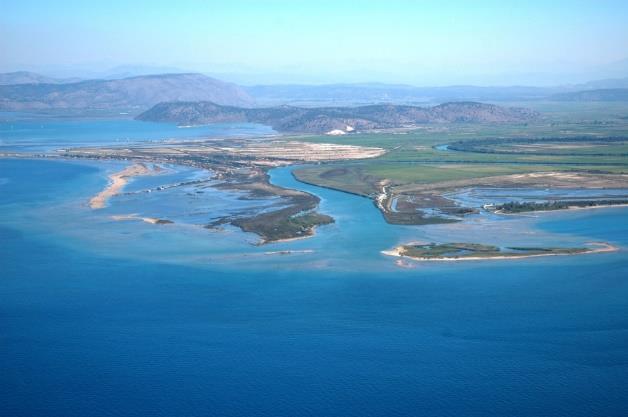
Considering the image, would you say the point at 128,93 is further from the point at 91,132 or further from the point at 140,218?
the point at 140,218

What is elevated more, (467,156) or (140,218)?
(467,156)

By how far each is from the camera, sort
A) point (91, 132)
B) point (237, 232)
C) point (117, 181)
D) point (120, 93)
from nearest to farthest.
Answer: point (237, 232)
point (117, 181)
point (91, 132)
point (120, 93)

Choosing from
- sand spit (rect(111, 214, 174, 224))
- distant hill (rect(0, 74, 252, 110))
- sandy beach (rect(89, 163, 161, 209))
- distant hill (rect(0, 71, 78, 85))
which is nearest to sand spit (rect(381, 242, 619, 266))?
sand spit (rect(111, 214, 174, 224))

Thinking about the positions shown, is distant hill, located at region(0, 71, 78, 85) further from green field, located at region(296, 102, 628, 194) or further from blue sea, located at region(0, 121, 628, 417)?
blue sea, located at region(0, 121, 628, 417)

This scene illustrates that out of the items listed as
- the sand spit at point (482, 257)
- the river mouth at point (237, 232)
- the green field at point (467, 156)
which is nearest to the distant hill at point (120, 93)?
the green field at point (467, 156)

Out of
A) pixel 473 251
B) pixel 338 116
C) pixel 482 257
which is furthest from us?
pixel 338 116

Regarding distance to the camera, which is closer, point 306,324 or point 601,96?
point 306,324

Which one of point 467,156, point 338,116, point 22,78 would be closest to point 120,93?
point 22,78
